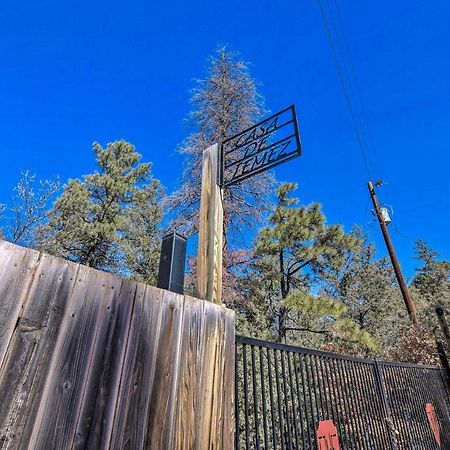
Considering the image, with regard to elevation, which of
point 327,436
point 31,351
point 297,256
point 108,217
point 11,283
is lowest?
point 327,436

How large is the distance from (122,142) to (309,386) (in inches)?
588

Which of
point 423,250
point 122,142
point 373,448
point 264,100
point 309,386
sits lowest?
point 373,448

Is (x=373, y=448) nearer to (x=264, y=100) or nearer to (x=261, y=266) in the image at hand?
(x=261, y=266)

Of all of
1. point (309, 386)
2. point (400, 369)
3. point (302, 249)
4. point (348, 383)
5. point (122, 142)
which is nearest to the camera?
point (309, 386)

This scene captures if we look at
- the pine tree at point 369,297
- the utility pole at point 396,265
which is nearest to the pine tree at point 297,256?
the utility pole at point 396,265

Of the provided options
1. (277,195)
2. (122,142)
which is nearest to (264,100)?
(277,195)

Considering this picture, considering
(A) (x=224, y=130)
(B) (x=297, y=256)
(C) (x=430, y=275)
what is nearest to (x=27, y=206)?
(A) (x=224, y=130)

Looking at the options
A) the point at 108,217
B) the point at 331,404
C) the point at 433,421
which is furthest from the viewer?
the point at 108,217

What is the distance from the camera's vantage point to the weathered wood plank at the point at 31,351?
0.98 meters

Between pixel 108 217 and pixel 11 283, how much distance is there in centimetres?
1328

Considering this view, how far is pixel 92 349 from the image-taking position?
1236 millimetres

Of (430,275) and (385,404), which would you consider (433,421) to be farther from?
(430,275)

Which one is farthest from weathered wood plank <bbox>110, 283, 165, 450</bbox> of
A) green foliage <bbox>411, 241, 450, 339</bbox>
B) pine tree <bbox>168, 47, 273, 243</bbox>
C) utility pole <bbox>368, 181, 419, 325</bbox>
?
green foliage <bbox>411, 241, 450, 339</bbox>

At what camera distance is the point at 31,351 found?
1.07 meters
